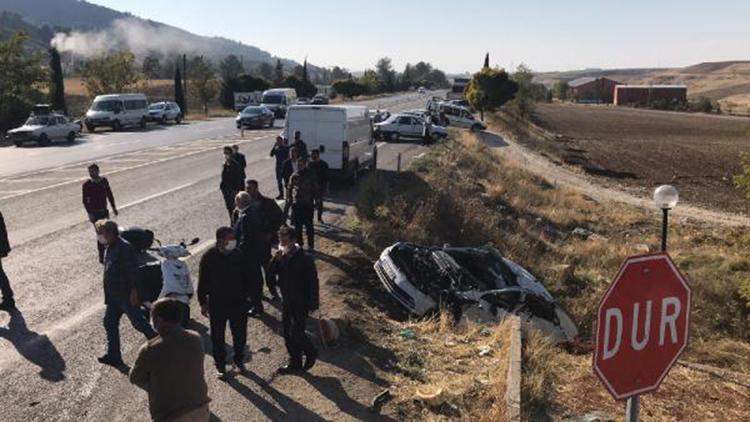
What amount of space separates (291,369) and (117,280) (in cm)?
214

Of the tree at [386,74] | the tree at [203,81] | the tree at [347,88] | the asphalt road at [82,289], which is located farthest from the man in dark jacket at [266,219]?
the tree at [386,74]

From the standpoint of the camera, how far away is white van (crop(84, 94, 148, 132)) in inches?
1569

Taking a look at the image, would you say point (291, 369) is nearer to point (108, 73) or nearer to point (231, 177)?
point (231, 177)

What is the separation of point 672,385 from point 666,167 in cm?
3595

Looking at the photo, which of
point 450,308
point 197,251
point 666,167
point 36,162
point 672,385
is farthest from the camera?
point 666,167

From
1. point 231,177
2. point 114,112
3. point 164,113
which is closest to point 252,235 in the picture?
point 231,177

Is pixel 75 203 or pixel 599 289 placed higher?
pixel 75 203

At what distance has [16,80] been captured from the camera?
4019cm

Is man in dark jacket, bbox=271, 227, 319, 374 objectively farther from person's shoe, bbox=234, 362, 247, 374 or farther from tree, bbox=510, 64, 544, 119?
tree, bbox=510, 64, 544, 119

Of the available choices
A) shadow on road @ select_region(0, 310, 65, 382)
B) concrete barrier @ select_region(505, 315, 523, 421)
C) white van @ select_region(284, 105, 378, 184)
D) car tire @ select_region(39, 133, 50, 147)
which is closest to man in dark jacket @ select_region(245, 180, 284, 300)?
shadow on road @ select_region(0, 310, 65, 382)

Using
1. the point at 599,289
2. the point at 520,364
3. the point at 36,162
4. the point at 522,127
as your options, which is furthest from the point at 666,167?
the point at 520,364

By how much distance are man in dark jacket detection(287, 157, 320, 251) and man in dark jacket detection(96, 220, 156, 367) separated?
15.2ft

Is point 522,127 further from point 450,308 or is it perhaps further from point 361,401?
point 361,401

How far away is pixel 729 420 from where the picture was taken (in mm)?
7184
